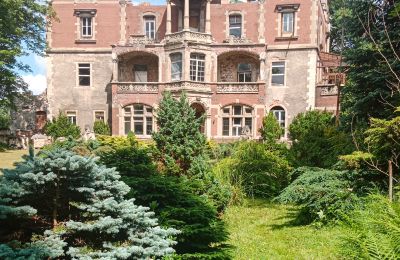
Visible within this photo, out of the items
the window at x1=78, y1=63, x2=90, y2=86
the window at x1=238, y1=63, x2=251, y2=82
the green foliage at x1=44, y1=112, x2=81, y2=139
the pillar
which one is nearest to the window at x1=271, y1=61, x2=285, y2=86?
the window at x1=238, y1=63, x2=251, y2=82

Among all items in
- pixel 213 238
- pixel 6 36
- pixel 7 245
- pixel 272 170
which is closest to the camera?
pixel 7 245

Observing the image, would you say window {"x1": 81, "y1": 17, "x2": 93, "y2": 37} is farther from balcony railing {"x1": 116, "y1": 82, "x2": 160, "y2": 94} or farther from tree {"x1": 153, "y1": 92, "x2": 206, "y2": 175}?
tree {"x1": 153, "y1": 92, "x2": 206, "y2": 175}

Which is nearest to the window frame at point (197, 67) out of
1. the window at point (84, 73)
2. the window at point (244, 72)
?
the window at point (244, 72)

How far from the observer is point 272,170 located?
1390 centimetres

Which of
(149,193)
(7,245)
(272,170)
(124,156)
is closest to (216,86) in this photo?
(272,170)

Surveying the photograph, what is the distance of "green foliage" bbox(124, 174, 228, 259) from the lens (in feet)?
19.1

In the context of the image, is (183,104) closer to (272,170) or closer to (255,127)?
(272,170)

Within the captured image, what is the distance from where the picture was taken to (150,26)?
31.1 m

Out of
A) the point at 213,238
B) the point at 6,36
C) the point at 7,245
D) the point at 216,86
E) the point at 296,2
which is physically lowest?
the point at 213,238

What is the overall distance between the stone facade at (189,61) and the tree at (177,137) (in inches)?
655

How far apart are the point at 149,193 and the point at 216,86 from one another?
22.5 meters

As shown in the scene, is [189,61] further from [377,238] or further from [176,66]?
[377,238]

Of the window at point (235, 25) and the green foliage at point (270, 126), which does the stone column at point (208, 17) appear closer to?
the window at point (235, 25)

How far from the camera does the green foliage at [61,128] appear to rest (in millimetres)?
27344
